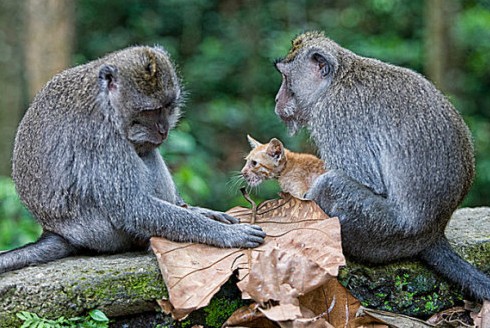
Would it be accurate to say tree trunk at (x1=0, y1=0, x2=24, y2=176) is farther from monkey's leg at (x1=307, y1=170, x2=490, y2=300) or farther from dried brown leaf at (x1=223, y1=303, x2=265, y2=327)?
dried brown leaf at (x1=223, y1=303, x2=265, y2=327)

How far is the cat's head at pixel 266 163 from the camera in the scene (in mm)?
6129

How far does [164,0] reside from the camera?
1622cm

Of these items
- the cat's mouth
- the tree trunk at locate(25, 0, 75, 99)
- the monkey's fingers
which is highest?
the tree trunk at locate(25, 0, 75, 99)

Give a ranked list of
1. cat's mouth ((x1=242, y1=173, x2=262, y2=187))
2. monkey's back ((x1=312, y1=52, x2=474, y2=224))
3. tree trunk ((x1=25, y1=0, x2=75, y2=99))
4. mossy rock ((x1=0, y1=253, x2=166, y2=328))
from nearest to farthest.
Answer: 1. mossy rock ((x1=0, y1=253, x2=166, y2=328))
2. monkey's back ((x1=312, y1=52, x2=474, y2=224))
3. cat's mouth ((x1=242, y1=173, x2=262, y2=187))
4. tree trunk ((x1=25, y1=0, x2=75, y2=99))

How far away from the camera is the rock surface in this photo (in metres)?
4.73

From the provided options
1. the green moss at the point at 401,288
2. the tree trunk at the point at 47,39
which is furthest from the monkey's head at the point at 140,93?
the tree trunk at the point at 47,39

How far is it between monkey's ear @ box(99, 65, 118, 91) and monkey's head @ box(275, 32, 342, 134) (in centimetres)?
135

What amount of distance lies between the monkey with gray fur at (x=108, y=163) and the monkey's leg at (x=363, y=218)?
0.56 meters

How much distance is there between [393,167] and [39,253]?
7.99 feet

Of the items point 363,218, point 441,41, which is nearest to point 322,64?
point 363,218

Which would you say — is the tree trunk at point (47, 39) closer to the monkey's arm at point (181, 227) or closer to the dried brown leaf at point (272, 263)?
the monkey's arm at point (181, 227)

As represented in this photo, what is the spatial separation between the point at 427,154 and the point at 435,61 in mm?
6898

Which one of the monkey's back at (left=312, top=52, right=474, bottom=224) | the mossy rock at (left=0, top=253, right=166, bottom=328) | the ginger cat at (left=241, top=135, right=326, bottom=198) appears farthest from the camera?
the ginger cat at (left=241, top=135, right=326, bottom=198)

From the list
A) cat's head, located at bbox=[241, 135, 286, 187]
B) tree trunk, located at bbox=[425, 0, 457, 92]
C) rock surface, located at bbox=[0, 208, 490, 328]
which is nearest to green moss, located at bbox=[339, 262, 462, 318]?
rock surface, located at bbox=[0, 208, 490, 328]
